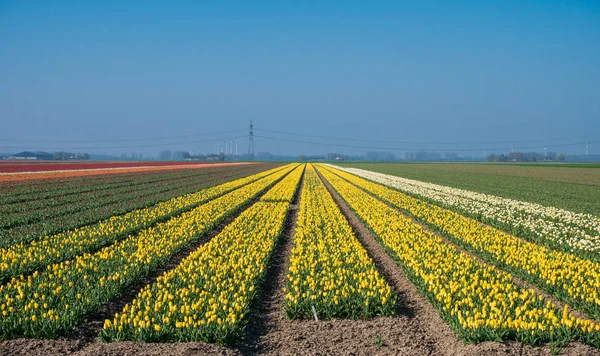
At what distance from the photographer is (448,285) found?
927 centimetres

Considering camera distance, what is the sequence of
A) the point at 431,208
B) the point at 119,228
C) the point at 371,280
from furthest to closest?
the point at 431,208 < the point at 119,228 < the point at 371,280

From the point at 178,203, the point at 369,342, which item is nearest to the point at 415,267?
the point at 369,342

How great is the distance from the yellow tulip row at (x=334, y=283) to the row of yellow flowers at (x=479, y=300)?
101 cm

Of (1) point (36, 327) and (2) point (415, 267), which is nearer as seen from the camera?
(1) point (36, 327)

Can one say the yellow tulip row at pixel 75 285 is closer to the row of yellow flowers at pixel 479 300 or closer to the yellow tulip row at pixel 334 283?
the yellow tulip row at pixel 334 283

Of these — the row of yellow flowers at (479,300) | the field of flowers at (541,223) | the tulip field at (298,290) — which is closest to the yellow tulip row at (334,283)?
the tulip field at (298,290)

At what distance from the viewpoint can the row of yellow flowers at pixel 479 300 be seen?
6910 millimetres

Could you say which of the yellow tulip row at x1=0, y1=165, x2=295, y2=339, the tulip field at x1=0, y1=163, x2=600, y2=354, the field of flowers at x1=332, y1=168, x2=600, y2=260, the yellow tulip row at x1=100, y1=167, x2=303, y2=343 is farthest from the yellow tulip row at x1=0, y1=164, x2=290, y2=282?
the field of flowers at x1=332, y1=168, x2=600, y2=260

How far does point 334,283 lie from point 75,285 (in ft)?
16.8

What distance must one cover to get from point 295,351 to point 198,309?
1847 millimetres

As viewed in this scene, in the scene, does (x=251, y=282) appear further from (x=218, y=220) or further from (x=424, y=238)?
(x=218, y=220)

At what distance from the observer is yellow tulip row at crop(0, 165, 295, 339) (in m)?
7.38

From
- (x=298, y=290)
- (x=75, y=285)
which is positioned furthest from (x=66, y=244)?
(x=298, y=290)

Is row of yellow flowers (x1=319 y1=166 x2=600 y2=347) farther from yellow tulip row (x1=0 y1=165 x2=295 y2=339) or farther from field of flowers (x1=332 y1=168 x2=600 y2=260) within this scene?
yellow tulip row (x1=0 y1=165 x2=295 y2=339)
